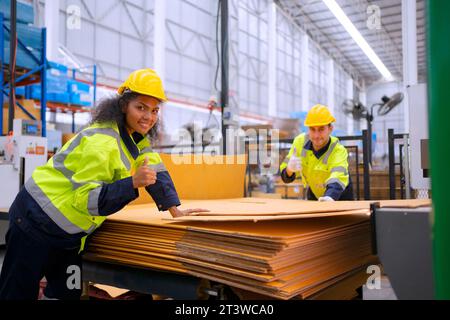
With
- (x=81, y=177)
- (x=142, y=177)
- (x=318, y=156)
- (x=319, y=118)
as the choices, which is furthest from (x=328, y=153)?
(x=81, y=177)

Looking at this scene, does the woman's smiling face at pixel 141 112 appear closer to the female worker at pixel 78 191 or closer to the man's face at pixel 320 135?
the female worker at pixel 78 191

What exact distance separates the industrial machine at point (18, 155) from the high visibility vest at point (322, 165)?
2.66m

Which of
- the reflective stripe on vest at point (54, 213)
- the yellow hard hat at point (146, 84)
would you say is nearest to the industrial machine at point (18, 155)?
the reflective stripe on vest at point (54, 213)

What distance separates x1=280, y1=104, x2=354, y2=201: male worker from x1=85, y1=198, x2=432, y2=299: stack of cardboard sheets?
158 cm

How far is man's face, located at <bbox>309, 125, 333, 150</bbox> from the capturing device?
11.0 feet

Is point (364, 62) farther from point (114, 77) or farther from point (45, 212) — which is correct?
point (45, 212)

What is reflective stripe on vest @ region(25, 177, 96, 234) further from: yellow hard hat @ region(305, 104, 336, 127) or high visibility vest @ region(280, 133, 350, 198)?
yellow hard hat @ region(305, 104, 336, 127)

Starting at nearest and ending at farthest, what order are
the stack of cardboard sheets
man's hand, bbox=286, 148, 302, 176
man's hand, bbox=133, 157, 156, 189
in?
1. the stack of cardboard sheets
2. man's hand, bbox=133, 157, 156, 189
3. man's hand, bbox=286, 148, 302, 176

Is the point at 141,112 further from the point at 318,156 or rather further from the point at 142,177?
the point at 318,156

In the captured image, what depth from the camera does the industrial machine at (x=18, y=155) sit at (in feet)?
13.3

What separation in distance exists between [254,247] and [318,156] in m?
2.25

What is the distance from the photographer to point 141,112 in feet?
5.99

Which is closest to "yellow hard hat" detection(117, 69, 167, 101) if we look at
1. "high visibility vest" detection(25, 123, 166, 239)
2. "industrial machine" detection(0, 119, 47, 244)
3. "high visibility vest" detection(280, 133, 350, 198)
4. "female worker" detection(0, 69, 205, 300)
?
"female worker" detection(0, 69, 205, 300)
